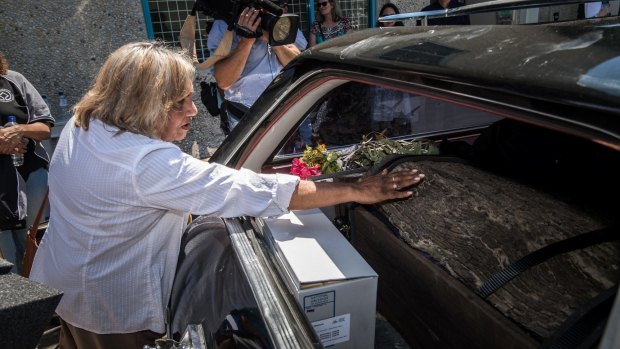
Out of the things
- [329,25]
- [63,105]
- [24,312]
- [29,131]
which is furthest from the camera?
[63,105]

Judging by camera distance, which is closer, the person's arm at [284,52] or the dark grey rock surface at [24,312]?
the dark grey rock surface at [24,312]

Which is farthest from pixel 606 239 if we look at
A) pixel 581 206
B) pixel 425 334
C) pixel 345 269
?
pixel 345 269

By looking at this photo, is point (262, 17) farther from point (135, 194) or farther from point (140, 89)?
point (135, 194)

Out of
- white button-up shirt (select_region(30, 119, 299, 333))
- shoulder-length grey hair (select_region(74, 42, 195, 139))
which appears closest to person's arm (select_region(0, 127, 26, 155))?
white button-up shirt (select_region(30, 119, 299, 333))

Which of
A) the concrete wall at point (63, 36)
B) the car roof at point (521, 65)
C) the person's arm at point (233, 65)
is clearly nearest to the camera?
the car roof at point (521, 65)

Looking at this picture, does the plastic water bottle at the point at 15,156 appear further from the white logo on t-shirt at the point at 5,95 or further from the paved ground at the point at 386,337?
the paved ground at the point at 386,337

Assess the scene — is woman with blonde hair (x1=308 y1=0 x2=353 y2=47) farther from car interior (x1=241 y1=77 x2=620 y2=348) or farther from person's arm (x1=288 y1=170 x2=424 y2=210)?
person's arm (x1=288 y1=170 x2=424 y2=210)

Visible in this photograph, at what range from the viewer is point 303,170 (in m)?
2.07

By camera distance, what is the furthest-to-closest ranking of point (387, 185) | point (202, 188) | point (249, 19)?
point (249, 19), point (387, 185), point (202, 188)

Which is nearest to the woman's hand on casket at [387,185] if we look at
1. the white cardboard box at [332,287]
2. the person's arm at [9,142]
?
the white cardboard box at [332,287]

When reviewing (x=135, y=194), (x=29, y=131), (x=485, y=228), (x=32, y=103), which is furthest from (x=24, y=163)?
(x=485, y=228)

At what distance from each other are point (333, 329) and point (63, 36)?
5.52m

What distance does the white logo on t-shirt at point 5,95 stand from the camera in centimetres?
300

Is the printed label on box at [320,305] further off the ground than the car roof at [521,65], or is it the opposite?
the car roof at [521,65]
